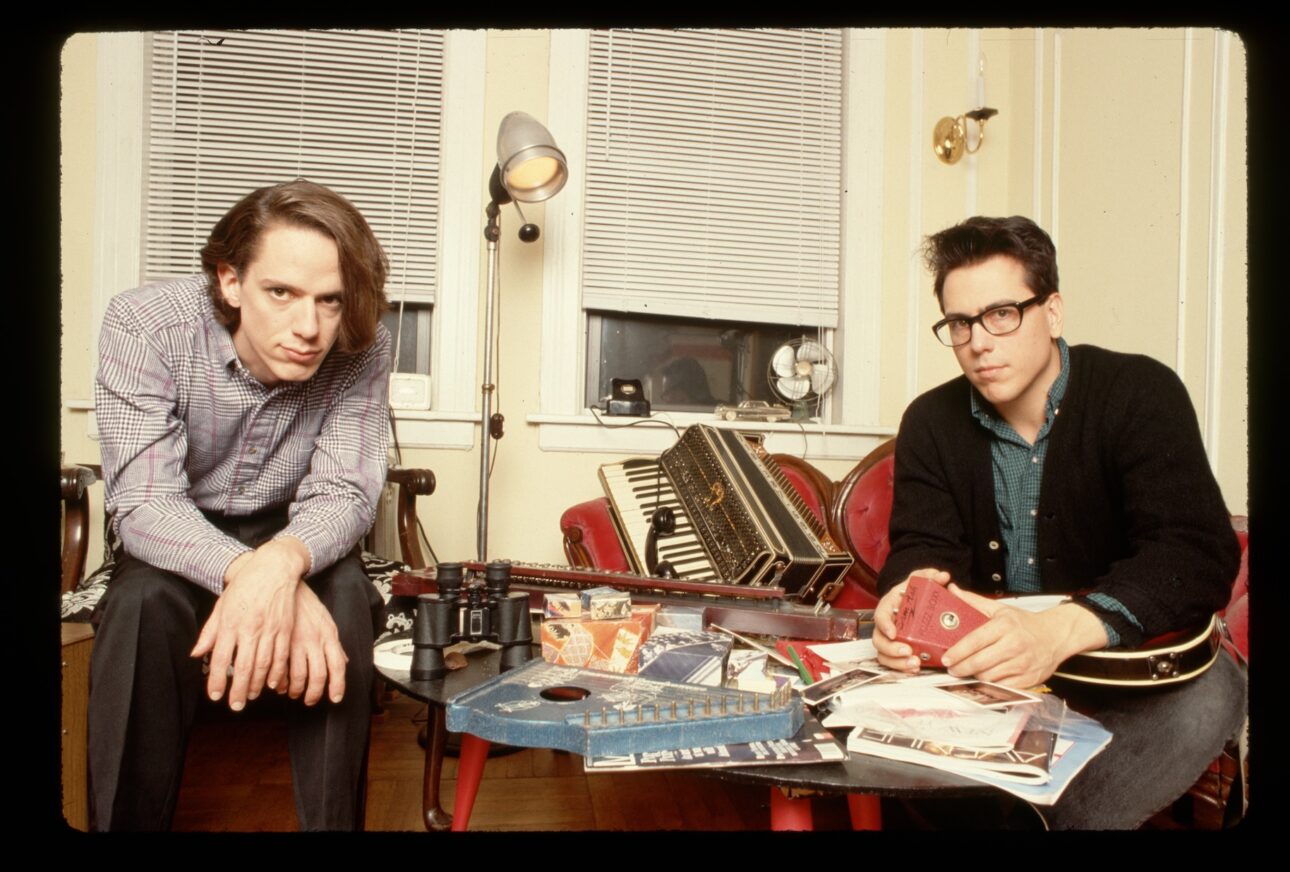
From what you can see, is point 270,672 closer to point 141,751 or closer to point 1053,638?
point 141,751

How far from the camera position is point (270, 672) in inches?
53.6

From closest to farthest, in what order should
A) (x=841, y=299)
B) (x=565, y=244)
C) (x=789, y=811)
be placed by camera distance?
(x=789, y=811) < (x=565, y=244) < (x=841, y=299)

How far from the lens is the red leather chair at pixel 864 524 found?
2.77 meters

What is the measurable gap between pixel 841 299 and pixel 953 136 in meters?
0.82

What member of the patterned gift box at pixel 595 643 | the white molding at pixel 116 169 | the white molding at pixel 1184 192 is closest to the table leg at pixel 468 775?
the patterned gift box at pixel 595 643

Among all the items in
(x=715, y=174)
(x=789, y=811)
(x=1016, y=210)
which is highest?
(x=715, y=174)

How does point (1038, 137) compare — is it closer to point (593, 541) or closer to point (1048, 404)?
point (1048, 404)

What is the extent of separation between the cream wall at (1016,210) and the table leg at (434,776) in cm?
139

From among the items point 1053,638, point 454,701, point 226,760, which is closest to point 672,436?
point 226,760

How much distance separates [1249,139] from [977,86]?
275 cm

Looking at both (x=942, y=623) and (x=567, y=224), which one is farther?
(x=567, y=224)

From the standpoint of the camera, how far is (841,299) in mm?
3609

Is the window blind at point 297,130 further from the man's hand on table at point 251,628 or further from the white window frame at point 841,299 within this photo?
the man's hand on table at point 251,628

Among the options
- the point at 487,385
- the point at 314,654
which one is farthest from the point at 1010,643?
the point at 487,385
